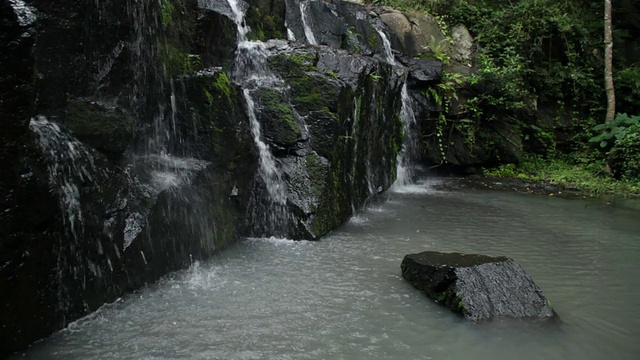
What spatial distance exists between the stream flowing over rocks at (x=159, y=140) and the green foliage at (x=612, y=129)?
277 inches

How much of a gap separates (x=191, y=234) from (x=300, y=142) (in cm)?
254

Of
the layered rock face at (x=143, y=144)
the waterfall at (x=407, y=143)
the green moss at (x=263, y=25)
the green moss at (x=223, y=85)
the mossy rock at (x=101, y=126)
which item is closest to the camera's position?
the layered rock face at (x=143, y=144)

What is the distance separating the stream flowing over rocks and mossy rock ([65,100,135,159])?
0.01 meters

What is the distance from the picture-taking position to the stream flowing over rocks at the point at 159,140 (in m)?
3.56

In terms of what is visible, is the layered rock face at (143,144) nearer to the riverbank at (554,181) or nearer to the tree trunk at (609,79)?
the riverbank at (554,181)

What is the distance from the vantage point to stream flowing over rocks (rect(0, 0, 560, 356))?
3564 mm

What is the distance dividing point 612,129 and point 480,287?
1164 cm

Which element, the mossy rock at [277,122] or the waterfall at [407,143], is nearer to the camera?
the mossy rock at [277,122]

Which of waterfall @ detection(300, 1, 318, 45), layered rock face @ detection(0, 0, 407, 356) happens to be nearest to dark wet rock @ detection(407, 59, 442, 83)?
waterfall @ detection(300, 1, 318, 45)

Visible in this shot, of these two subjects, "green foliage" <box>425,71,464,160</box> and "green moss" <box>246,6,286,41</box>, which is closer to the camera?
"green moss" <box>246,6,286,41</box>

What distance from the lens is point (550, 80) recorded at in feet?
48.1

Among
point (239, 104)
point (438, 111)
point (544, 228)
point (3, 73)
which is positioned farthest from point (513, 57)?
point (3, 73)

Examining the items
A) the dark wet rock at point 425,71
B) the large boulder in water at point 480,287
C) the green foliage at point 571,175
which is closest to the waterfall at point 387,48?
the dark wet rock at point 425,71

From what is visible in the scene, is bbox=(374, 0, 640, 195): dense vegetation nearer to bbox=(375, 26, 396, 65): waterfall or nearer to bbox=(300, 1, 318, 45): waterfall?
bbox=(375, 26, 396, 65): waterfall
